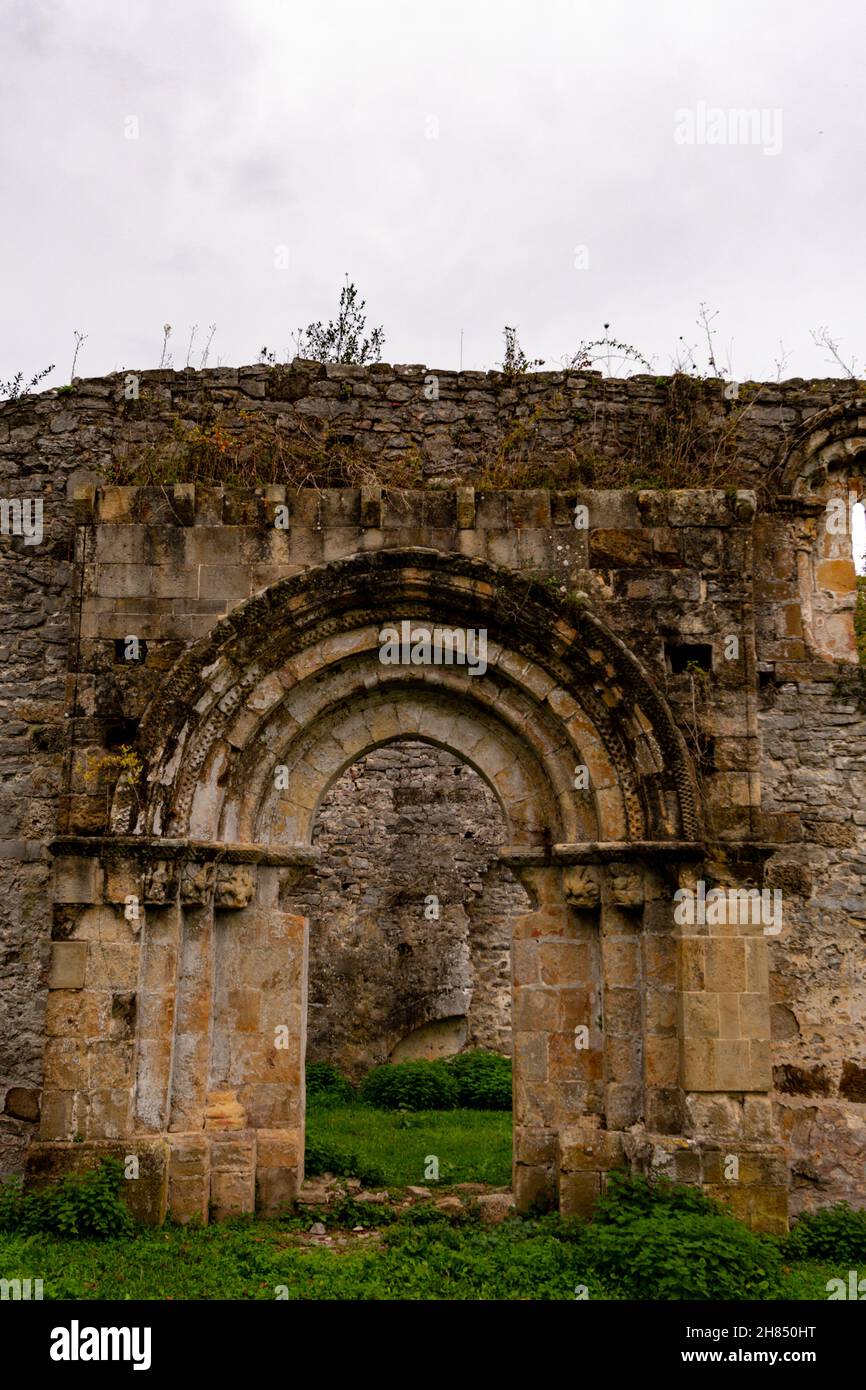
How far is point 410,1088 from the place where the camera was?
13562 mm

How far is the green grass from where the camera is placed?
367 inches

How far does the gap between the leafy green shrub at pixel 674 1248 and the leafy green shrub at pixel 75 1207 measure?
282 centimetres

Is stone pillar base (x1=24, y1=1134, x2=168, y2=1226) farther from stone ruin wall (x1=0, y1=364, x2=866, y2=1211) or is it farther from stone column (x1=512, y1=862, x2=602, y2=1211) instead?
stone column (x1=512, y1=862, x2=602, y2=1211)

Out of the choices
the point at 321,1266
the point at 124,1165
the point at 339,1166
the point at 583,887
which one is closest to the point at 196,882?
the point at 124,1165

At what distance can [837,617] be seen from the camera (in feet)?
30.2

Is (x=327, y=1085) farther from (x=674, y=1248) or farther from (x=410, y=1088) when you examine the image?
(x=674, y=1248)

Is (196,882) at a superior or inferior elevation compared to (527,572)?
inferior

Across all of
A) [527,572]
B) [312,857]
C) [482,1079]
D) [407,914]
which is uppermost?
[527,572]

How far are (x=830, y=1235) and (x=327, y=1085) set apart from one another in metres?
7.51

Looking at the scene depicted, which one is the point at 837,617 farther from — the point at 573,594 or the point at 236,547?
the point at 236,547

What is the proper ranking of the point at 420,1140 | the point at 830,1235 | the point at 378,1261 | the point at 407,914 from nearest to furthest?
the point at 378,1261 < the point at 830,1235 < the point at 420,1140 < the point at 407,914

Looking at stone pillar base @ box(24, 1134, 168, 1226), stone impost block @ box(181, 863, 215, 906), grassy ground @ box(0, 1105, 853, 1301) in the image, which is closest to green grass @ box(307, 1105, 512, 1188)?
grassy ground @ box(0, 1105, 853, 1301)

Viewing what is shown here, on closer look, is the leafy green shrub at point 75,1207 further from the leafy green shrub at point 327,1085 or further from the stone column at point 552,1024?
the leafy green shrub at point 327,1085

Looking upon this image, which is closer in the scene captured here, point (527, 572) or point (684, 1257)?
point (684, 1257)
